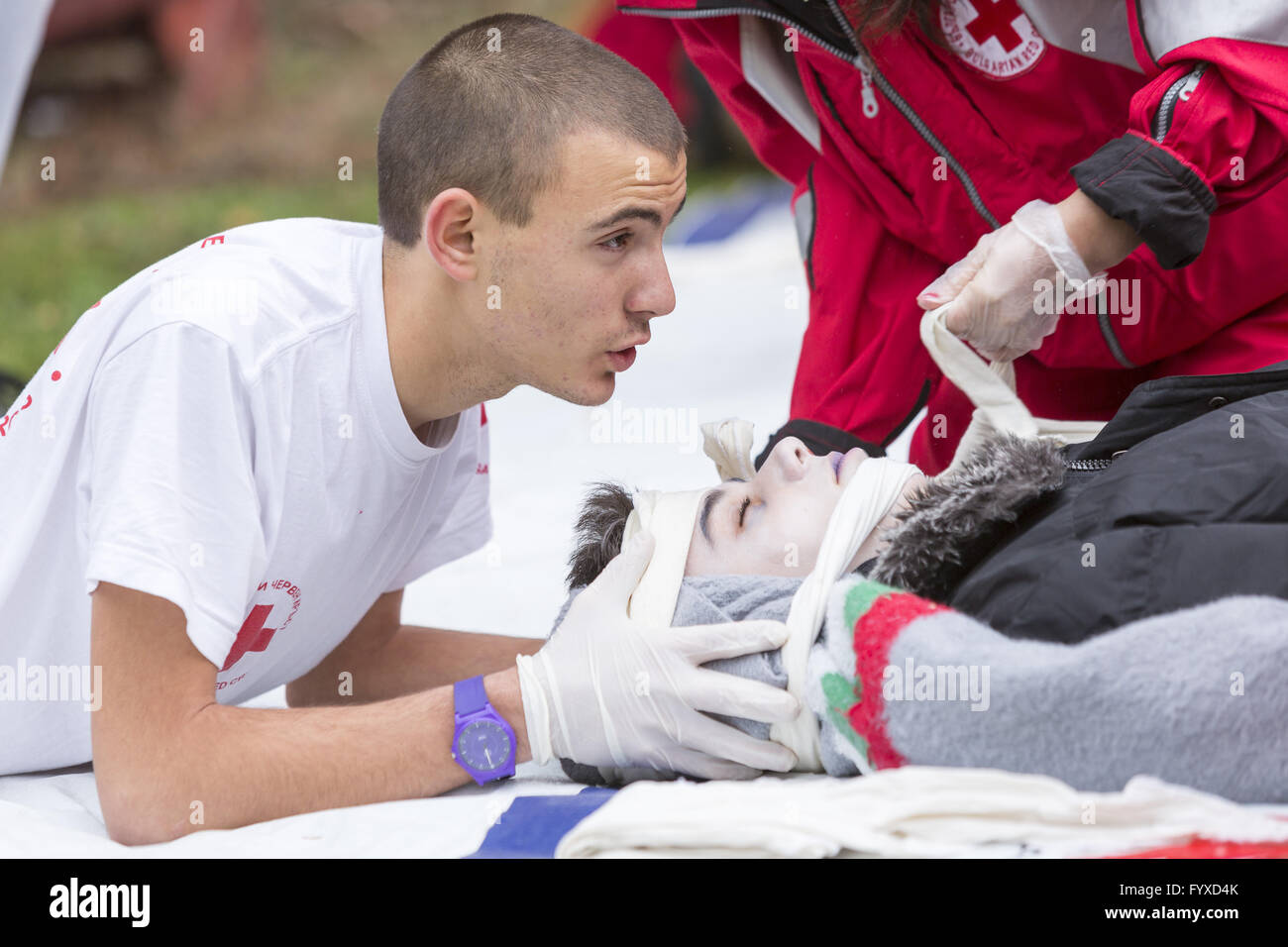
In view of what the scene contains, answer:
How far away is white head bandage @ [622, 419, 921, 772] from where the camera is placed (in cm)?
171

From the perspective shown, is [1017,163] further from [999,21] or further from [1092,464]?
[1092,464]

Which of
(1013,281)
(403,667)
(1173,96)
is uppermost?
(1173,96)

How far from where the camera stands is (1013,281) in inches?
75.5

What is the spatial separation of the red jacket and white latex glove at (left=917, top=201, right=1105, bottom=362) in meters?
0.10

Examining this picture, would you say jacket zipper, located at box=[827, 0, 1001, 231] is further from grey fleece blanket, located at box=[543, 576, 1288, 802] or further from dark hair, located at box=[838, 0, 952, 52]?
grey fleece blanket, located at box=[543, 576, 1288, 802]

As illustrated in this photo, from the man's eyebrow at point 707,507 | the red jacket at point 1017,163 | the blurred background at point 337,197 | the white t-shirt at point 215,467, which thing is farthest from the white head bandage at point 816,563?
→ the blurred background at point 337,197

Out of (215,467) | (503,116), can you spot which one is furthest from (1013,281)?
(215,467)

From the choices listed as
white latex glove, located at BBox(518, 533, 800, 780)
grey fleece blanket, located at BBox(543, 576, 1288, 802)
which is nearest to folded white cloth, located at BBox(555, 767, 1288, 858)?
grey fleece blanket, located at BBox(543, 576, 1288, 802)

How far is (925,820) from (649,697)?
0.39m

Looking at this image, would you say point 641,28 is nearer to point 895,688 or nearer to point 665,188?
point 665,188

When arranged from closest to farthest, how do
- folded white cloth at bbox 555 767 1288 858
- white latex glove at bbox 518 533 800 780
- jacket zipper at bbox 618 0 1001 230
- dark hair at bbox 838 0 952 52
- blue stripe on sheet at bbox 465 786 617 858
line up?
folded white cloth at bbox 555 767 1288 858
blue stripe on sheet at bbox 465 786 617 858
white latex glove at bbox 518 533 800 780
dark hair at bbox 838 0 952 52
jacket zipper at bbox 618 0 1001 230

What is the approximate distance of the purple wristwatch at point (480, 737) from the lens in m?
1.75

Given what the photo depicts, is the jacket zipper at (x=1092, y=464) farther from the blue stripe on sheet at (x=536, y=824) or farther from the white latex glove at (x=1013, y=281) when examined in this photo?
the blue stripe on sheet at (x=536, y=824)

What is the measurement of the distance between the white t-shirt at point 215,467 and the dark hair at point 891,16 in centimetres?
83
